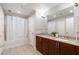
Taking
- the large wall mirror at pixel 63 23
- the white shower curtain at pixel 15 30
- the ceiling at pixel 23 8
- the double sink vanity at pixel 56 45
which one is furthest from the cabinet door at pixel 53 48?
the ceiling at pixel 23 8

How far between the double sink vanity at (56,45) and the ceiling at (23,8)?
63 centimetres

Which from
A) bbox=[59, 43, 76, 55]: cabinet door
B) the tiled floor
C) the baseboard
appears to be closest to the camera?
bbox=[59, 43, 76, 55]: cabinet door

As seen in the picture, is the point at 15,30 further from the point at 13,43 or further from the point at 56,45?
the point at 56,45

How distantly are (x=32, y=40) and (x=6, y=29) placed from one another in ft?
2.12

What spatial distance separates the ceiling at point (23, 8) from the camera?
6.58ft

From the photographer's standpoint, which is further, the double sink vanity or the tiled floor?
the tiled floor

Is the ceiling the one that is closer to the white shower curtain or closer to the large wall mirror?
the white shower curtain

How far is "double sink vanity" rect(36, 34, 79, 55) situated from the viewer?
1791 millimetres

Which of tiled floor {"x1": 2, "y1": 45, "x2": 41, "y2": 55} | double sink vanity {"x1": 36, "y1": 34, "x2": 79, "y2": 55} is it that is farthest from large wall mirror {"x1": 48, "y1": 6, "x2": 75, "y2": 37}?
tiled floor {"x1": 2, "y1": 45, "x2": 41, "y2": 55}

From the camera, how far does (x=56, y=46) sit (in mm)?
2082

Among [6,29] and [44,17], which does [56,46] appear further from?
[6,29]

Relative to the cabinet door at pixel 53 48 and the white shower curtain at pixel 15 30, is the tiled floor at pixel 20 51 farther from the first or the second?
the cabinet door at pixel 53 48

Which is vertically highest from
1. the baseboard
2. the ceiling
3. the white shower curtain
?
the ceiling
